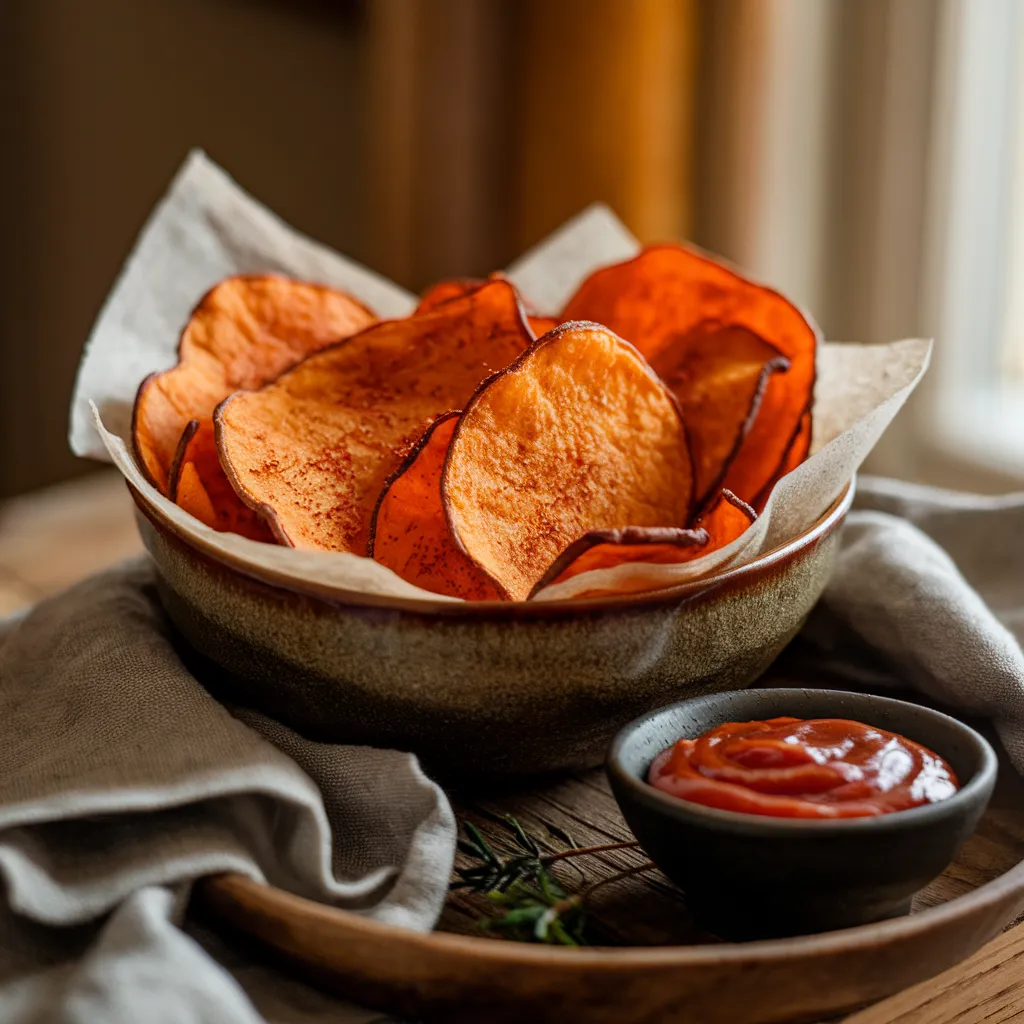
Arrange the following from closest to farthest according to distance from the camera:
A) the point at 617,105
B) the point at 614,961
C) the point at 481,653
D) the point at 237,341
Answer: the point at 614,961 < the point at 481,653 < the point at 237,341 < the point at 617,105

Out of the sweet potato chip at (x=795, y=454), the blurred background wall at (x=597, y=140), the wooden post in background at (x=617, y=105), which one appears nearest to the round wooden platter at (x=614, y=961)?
the sweet potato chip at (x=795, y=454)

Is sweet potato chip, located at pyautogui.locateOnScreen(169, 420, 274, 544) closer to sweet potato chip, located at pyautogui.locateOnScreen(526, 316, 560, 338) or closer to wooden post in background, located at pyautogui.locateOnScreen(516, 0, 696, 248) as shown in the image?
sweet potato chip, located at pyautogui.locateOnScreen(526, 316, 560, 338)

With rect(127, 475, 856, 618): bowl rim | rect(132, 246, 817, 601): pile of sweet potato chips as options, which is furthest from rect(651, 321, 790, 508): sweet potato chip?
rect(127, 475, 856, 618): bowl rim

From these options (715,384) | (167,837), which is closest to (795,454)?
(715,384)

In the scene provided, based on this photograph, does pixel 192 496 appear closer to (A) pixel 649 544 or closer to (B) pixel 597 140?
(A) pixel 649 544

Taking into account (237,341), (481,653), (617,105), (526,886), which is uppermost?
(617,105)

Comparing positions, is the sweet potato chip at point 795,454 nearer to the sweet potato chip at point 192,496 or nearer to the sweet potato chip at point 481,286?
the sweet potato chip at point 481,286
